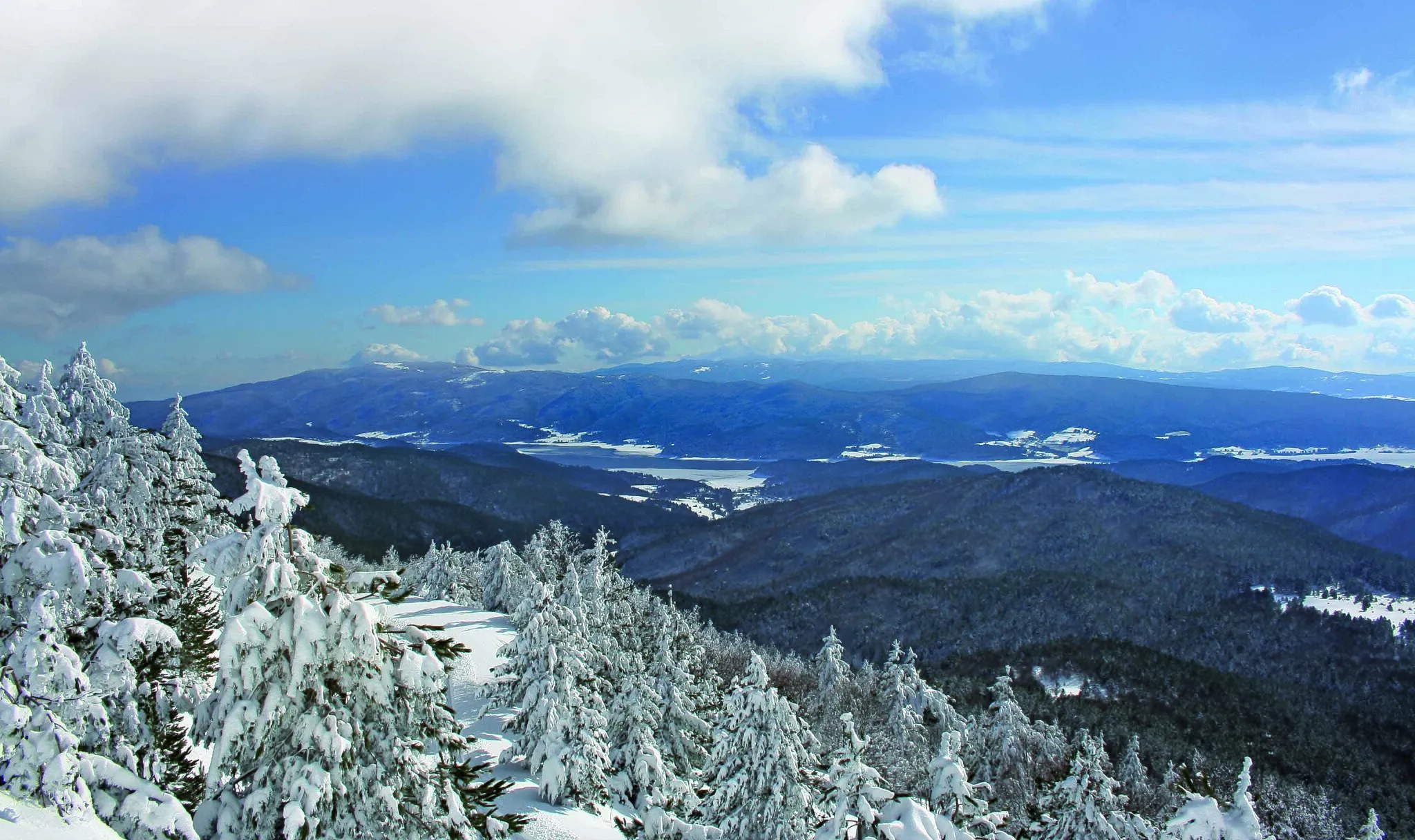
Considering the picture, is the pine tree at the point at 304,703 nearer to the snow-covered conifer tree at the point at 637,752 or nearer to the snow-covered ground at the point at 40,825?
the snow-covered ground at the point at 40,825

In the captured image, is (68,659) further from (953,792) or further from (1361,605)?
(1361,605)

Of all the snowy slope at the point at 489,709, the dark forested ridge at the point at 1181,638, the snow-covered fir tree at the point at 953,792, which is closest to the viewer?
the snow-covered fir tree at the point at 953,792

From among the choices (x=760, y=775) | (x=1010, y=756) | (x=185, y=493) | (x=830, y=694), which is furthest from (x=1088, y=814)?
(x=830, y=694)

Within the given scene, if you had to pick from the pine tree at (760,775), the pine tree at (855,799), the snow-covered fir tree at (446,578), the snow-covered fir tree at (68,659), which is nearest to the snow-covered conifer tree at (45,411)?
the snow-covered fir tree at (68,659)

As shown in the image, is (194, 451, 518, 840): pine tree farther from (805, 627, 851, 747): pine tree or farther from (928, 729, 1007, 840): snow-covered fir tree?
(805, 627, 851, 747): pine tree

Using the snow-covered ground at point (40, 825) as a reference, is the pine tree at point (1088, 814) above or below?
below


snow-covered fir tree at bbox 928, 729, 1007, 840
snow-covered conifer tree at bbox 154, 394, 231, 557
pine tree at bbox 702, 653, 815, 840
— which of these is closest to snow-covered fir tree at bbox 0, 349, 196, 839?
snow-covered conifer tree at bbox 154, 394, 231, 557
